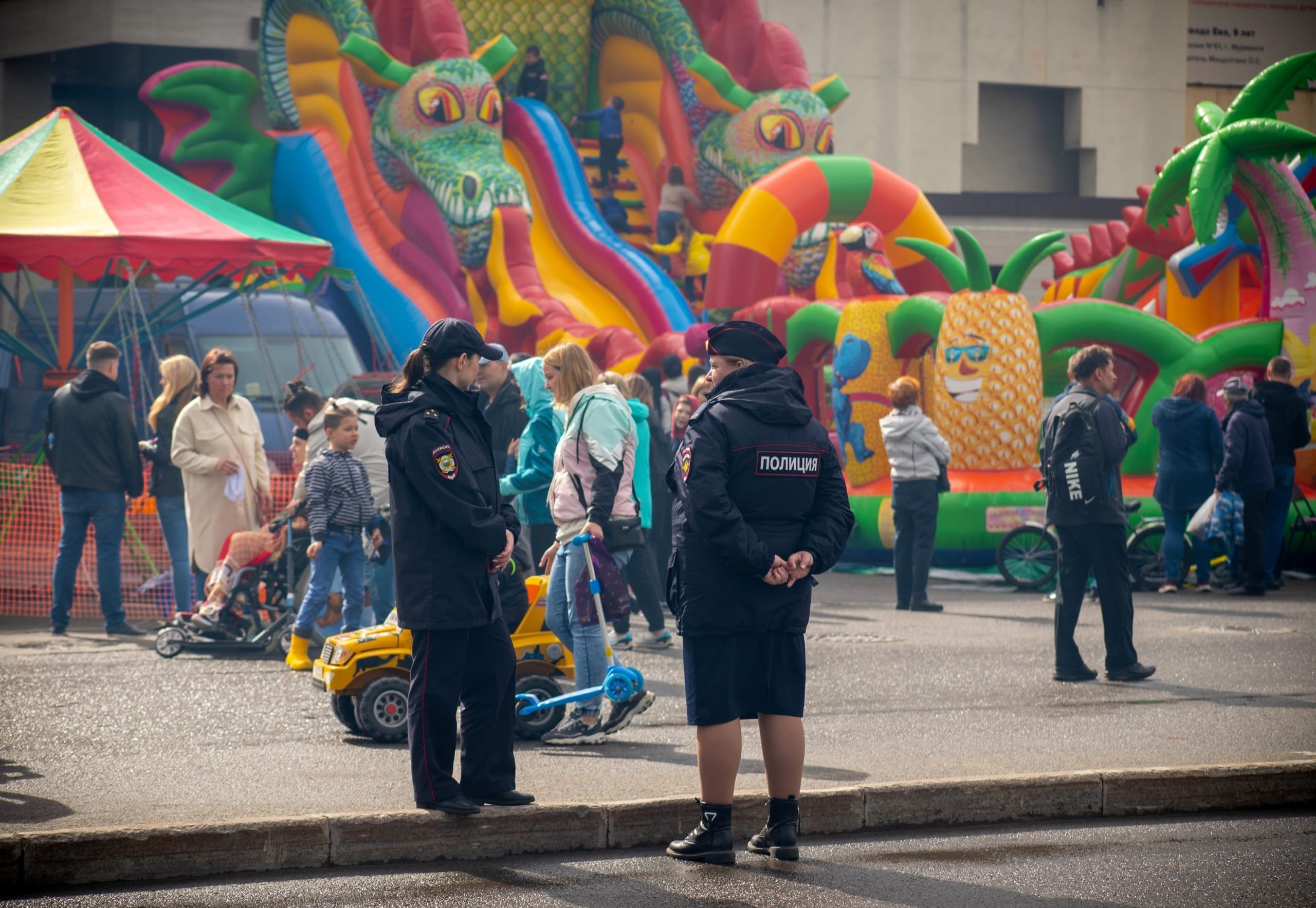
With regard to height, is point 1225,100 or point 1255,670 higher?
point 1225,100

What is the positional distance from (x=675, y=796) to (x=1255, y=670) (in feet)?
15.6

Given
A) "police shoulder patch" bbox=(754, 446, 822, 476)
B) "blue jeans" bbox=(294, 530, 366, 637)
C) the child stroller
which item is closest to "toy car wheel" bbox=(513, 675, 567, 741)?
"blue jeans" bbox=(294, 530, 366, 637)

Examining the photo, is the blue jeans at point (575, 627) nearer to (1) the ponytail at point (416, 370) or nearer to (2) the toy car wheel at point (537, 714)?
(2) the toy car wheel at point (537, 714)

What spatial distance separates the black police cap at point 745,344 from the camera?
5477 millimetres

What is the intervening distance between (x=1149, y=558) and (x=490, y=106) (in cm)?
1094

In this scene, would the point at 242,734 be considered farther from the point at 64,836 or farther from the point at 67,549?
the point at 67,549

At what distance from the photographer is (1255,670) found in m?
8.97

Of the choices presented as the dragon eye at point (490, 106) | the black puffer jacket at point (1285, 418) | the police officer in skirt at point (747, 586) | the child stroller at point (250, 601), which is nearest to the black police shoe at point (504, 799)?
the police officer in skirt at point (747, 586)

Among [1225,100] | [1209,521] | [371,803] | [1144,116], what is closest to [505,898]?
[371,803]

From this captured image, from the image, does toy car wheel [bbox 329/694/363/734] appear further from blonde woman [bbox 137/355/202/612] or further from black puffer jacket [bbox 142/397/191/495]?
black puffer jacket [bbox 142/397/191/495]

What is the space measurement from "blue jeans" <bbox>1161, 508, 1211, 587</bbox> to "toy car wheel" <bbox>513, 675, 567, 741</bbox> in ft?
24.9

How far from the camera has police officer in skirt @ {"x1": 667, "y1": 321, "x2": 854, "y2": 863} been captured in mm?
5215

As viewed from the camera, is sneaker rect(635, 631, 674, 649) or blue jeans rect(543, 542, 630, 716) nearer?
blue jeans rect(543, 542, 630, 716)

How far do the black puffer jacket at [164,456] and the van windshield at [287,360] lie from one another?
508 centimetres
